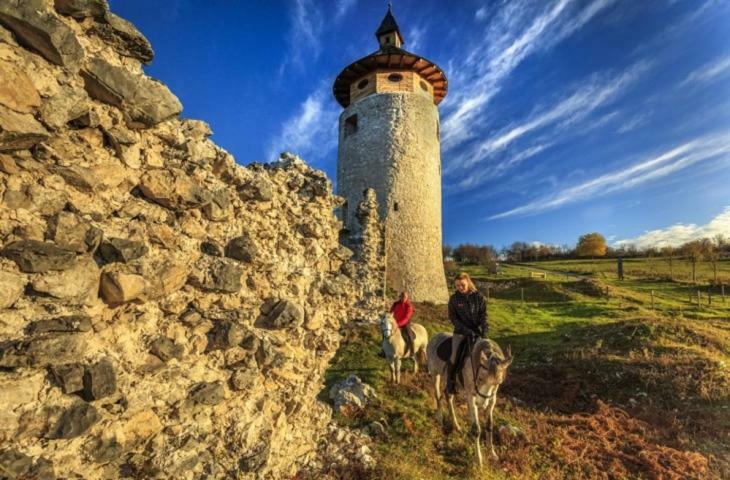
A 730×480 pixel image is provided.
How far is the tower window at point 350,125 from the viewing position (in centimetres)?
2269

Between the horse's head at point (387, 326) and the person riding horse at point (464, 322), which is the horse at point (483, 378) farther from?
the horse's head at point (387, 326)

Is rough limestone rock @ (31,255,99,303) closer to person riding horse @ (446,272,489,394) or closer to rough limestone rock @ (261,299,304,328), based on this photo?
rough limestone rock @ (261,299,304,328)

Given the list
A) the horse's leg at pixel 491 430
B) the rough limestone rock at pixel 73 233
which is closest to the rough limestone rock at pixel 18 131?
the rough limestone rock at pixel 73 233

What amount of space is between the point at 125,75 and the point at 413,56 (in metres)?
21.0

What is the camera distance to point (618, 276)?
4650 cm

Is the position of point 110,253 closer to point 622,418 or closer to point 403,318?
point 403,318

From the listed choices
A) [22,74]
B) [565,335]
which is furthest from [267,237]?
[565,335]

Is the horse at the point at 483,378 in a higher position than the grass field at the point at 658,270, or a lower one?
lower

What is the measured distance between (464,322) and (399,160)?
49.5 ft

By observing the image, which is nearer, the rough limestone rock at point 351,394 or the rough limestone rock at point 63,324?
the rough limestone rock at point 63,324

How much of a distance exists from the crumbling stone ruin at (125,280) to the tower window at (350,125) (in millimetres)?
18917

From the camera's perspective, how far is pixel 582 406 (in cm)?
940

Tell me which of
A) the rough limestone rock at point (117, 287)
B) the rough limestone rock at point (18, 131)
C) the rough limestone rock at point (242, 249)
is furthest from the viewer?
the rough limestone rock at point (242, 249)

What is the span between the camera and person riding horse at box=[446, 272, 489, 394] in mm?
6824
